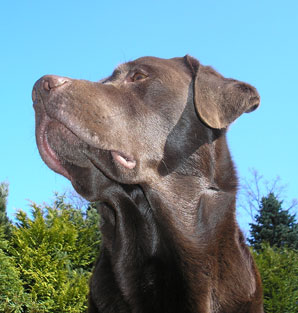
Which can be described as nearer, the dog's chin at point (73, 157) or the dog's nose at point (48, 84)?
the dog's nose at point (48, 84)

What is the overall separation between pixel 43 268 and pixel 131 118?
462 cm

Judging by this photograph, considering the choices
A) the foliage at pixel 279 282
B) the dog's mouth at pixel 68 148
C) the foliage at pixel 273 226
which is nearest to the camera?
the dog's mouth at pixel 68 148

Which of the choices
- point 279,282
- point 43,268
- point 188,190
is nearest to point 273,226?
point 279,282

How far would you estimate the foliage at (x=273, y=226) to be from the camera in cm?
1627

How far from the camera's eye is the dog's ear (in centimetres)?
324

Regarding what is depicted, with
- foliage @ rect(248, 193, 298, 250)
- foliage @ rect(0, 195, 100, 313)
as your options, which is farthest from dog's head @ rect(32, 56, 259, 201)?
foliage @ rect(248, 193, 298, 250)

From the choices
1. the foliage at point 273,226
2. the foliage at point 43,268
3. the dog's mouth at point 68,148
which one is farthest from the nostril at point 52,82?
the foliage at point 273,226

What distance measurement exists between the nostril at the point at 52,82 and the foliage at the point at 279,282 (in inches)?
268

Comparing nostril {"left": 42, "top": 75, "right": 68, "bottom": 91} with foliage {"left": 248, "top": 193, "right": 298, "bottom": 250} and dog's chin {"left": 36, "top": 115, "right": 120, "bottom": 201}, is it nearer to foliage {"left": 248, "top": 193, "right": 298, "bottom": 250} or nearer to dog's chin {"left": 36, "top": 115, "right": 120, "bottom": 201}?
dog's chin {"left": 36, "top": 115, "right": 120, "bottom": 201}

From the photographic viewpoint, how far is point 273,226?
654 inches

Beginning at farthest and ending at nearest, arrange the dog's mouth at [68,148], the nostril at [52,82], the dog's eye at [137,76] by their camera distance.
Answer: the dog's eye at [137,76]
the dog's mouth at [68,148]
the nostril at [52,82]

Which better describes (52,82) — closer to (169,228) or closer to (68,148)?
(68,148)

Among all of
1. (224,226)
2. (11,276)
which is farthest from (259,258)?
(224,226)

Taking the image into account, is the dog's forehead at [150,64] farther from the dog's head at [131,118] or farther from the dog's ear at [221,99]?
the dog's ear at [221,99]
